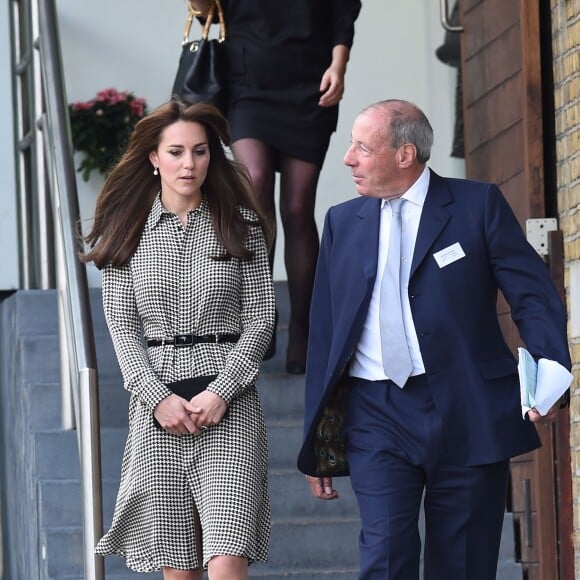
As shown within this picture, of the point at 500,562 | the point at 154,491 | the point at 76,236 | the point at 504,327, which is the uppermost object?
the point at 76,236

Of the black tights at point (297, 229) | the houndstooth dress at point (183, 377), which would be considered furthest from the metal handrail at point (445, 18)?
the houndstooth dress at point (183, 377)

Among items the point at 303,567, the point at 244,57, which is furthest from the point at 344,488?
the point at 244,57

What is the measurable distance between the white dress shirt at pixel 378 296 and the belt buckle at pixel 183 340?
477 millimetres

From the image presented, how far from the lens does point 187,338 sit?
12.9ft

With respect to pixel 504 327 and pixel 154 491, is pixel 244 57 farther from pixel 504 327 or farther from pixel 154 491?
pixel 154 491

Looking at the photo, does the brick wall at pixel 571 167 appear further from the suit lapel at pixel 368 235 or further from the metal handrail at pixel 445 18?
the suit lapel at pixel 368 235

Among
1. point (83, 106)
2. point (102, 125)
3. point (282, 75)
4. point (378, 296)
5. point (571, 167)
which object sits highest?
point (83, 106)

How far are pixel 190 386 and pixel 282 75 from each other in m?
1.84

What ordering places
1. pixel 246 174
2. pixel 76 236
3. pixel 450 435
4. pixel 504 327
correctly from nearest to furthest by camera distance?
1. pixel 450 435
2. pixel 246 174
3. pixel 76 236
4. pixel 504 327

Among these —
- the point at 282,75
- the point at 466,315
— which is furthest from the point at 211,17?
the point at 466,315

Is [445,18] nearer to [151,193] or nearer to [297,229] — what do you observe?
[297,229]

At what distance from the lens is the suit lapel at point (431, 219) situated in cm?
363

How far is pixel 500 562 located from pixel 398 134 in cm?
200

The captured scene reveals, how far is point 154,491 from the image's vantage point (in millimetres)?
3879
